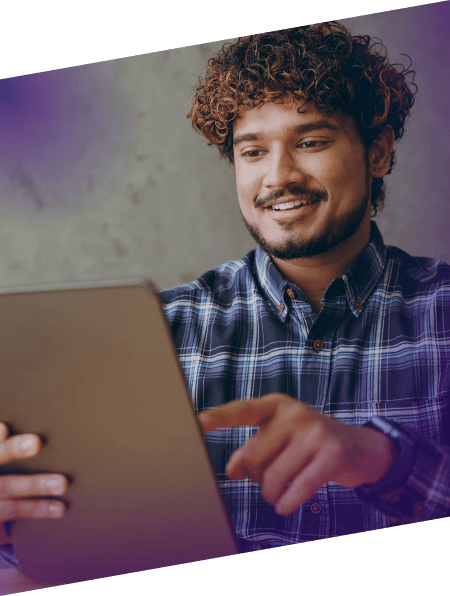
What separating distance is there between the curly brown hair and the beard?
0.04 metres

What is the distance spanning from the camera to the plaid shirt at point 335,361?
1.27 m

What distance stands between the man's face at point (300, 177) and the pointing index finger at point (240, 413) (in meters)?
0.39

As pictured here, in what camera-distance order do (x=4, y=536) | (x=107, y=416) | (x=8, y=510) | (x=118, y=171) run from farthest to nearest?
(x=118, y=171) < (x=4, y=536) < (x=8, y=510) < (x=107, y=416)

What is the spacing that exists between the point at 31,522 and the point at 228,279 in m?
0.72

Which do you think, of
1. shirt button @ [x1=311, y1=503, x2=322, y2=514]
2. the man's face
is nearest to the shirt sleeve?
shirt button @ [x1=311, y1=503, x2=322, y2=514]

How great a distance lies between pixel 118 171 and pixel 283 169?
41 centimetres

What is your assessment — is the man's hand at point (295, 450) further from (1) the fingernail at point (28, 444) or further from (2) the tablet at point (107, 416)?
(1) the fingernail at point (28, 444)

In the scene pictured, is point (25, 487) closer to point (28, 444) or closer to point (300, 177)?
point (28, 444)

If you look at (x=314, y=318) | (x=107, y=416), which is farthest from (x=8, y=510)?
(x=314, y=318)

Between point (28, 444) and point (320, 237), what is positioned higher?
point (320, 237)

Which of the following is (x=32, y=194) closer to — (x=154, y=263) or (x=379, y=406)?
(x=154, y=263)

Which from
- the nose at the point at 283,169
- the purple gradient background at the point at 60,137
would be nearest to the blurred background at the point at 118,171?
the purple gradient background at the point at 60,137

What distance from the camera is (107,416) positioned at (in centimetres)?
81

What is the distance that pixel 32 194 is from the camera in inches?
49.9
